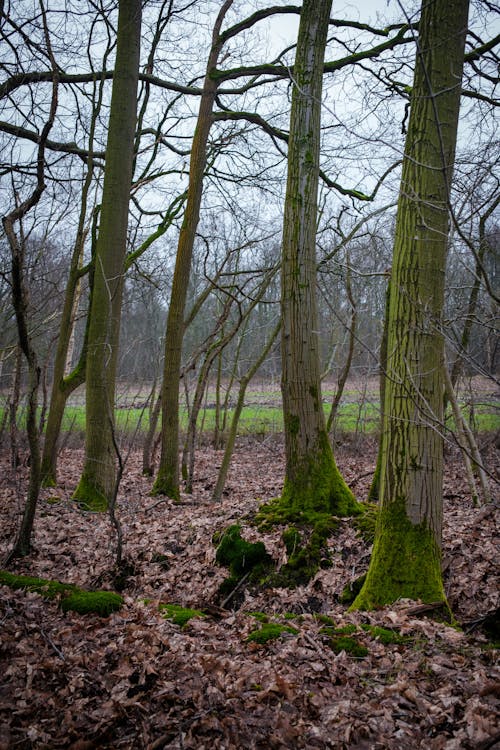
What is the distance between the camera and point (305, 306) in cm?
589

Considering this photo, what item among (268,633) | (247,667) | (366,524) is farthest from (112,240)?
(247,667)

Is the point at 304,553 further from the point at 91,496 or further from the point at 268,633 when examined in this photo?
the point at 91,496

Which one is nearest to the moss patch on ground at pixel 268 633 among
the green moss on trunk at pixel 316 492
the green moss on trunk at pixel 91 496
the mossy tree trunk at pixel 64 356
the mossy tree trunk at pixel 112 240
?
the green moss on trunk at pixel 316 492

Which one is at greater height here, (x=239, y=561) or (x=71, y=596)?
(x=71, y=596)

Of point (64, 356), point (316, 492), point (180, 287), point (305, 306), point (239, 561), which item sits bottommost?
point (239, 561)

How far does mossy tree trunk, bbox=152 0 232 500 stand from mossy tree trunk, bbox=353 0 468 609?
4689mm

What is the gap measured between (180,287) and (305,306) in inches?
116

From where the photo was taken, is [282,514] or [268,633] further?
[282,514]

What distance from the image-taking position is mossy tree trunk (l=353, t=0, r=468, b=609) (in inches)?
155

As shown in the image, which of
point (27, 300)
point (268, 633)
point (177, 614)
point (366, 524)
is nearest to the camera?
point (268, 633)

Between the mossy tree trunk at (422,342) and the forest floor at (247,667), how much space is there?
34 centimetres

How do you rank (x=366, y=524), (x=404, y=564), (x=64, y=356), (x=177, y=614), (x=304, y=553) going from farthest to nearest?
1. (x=64, y=356)
2. (x=366, y=524)
3. (x=304, y=553)
4. (x=404, y=564)
5. (x=177, y=614)

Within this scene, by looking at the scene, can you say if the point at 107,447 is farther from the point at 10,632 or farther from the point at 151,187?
the point at 151,187

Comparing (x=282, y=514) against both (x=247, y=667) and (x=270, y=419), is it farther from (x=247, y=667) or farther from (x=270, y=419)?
(x=270, y=419)
